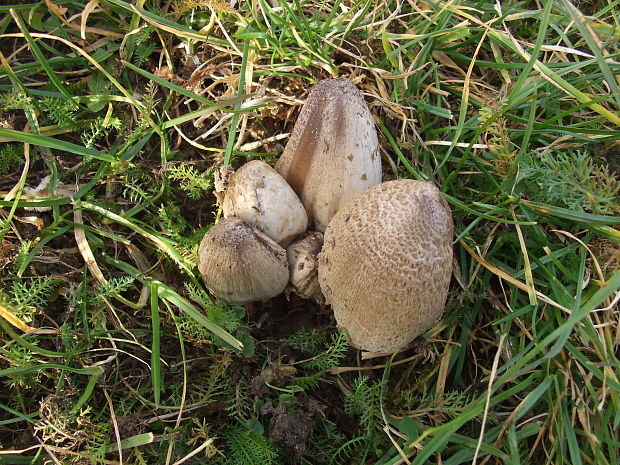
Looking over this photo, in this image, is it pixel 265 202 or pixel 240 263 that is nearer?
pixel 240 263

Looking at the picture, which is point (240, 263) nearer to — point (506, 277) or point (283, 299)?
point (283, 299)

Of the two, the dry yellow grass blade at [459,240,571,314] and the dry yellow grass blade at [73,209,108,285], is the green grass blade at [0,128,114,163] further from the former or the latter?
the dry yellow grass blade at [459,240,571,314]

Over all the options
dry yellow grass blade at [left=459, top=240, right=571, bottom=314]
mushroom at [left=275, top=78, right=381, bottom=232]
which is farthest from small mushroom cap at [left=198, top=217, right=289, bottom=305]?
dry yellow grass blade at [left=459, top=240, right=571, bottom=314]

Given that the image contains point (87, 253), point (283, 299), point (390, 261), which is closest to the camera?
point (390, 261)

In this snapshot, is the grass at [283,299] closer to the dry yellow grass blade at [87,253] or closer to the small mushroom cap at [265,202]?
the dry yellow grass blade at [87,253]

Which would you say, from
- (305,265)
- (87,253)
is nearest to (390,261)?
(305,265)

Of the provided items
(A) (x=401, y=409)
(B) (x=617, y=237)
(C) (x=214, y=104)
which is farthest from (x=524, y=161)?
(C) (x=214, y=104)
